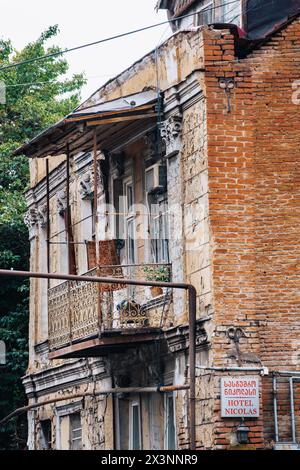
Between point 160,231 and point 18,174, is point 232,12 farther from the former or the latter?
point 18,174

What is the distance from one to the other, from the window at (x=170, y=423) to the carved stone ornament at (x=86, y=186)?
208 inches

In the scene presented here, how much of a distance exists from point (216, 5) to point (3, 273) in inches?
351

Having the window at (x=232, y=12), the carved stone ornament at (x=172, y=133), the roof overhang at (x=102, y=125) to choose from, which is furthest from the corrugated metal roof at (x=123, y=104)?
the window at (x=232, y=12)

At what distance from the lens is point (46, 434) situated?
89.3ft

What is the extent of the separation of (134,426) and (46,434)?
4545 millimetres

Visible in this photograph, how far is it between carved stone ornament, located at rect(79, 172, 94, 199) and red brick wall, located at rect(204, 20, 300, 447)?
556 centimetres

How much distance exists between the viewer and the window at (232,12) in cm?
2284

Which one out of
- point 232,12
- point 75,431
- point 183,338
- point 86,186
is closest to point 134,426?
point 75,431

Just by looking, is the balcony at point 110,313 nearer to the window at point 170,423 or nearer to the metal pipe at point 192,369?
the window at point 170,423

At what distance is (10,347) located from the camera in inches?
1281

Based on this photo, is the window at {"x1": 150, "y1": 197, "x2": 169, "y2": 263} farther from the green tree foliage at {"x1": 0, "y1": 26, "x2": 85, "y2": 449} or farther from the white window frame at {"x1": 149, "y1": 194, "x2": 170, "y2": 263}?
the green tree foliage at {"x1": 0, "y1": 26, "x2": 85, "y2": 449}
